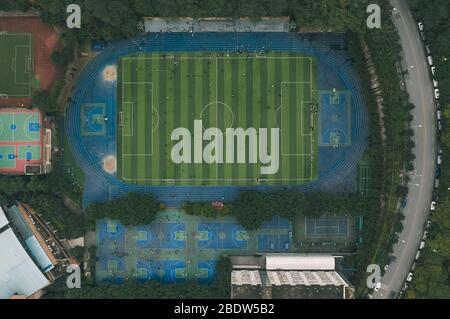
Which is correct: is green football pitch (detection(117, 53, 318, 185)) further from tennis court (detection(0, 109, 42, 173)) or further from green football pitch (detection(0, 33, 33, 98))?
green football pitch (detection(0, 33, 33, 98))

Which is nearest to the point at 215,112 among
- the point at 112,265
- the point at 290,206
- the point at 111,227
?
the point at 290,206

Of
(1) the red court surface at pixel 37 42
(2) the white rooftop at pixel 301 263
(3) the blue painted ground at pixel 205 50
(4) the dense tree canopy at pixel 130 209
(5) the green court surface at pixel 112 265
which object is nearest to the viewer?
(2) the white rooftop at pixel 301 263

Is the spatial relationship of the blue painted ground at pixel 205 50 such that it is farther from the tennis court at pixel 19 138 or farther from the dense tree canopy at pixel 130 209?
the tennis court at pixel 19 138

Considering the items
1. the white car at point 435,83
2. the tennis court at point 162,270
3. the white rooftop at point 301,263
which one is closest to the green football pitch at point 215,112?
the white rooftop at point 301,263

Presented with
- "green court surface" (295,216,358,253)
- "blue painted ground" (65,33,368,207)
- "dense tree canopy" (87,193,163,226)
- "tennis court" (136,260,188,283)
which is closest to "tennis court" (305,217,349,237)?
"green court surface" (295,216,358,253)

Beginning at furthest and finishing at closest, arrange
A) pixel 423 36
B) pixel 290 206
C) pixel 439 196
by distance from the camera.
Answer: pixel 290 206 < pixel 423 36 < pixel 439 196

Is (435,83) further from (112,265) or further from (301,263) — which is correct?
(112,265)
